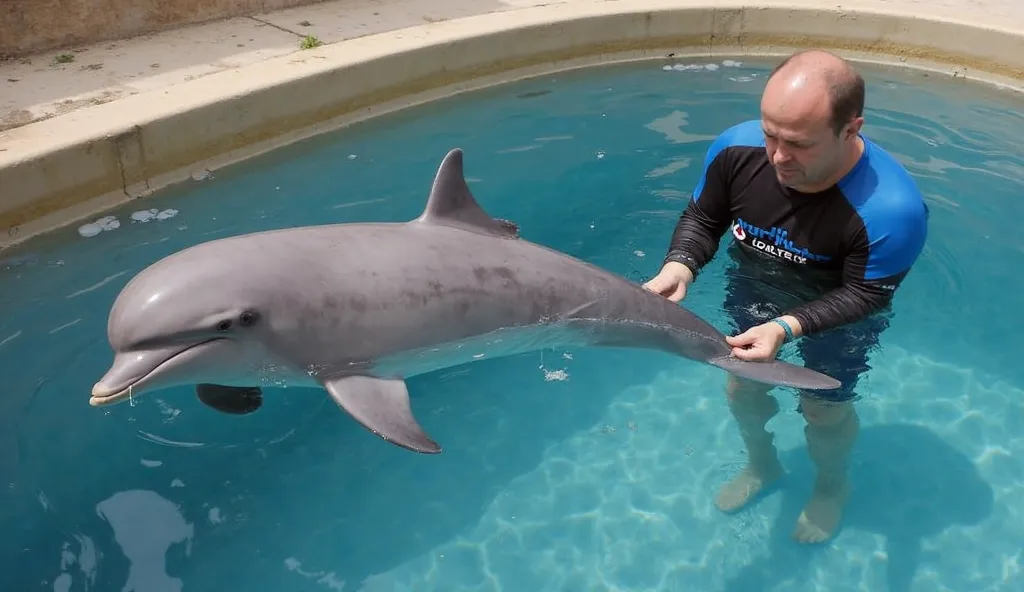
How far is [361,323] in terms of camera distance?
310 centimetres

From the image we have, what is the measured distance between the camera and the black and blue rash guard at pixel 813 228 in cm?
340

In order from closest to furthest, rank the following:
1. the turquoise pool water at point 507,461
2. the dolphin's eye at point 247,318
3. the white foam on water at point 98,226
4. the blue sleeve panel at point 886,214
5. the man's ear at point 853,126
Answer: the dolphin's eye at point 247,318, the man's ear at point 853,126, the blue sleeve panel at point 886,214, the turquoise pool water at point 507,461, the white foam on water at point 98,226

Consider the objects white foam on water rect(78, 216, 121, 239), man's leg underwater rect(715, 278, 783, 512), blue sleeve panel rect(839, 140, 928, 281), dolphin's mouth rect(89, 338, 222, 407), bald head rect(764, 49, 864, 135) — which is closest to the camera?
dolphin's mouth rect(89, 338, 222, 407)

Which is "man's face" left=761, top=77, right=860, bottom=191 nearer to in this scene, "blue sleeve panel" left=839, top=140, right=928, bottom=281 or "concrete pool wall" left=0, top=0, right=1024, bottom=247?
"blue sleeve panel" left=839, top=140, right=928, bottom=281

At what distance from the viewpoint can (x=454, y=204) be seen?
3.46 metres

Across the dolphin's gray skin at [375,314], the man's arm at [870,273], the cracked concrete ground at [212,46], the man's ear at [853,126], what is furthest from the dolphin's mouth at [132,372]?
the cracked concrete ground at [212,46]

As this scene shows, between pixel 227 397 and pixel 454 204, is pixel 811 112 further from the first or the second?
pixel 227 397

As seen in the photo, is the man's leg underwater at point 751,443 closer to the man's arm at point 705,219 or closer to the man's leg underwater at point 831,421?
the man's leg underwater at point 831,421

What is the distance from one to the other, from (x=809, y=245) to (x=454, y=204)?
1.56 meters

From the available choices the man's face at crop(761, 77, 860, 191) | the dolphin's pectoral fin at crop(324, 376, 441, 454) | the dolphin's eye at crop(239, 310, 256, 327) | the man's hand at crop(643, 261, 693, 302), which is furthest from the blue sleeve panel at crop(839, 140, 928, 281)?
the dolphin's eye at crop(239, 310, 256, 327)

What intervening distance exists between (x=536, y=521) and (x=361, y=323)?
1.76 metres

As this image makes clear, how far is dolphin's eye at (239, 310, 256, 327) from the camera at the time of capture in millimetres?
2846

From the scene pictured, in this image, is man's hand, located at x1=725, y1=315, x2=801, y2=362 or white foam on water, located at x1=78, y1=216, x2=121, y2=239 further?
white foam on water, located at x1=78, y1=216, x2=121, y2=239

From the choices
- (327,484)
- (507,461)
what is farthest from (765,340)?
(327,484)
